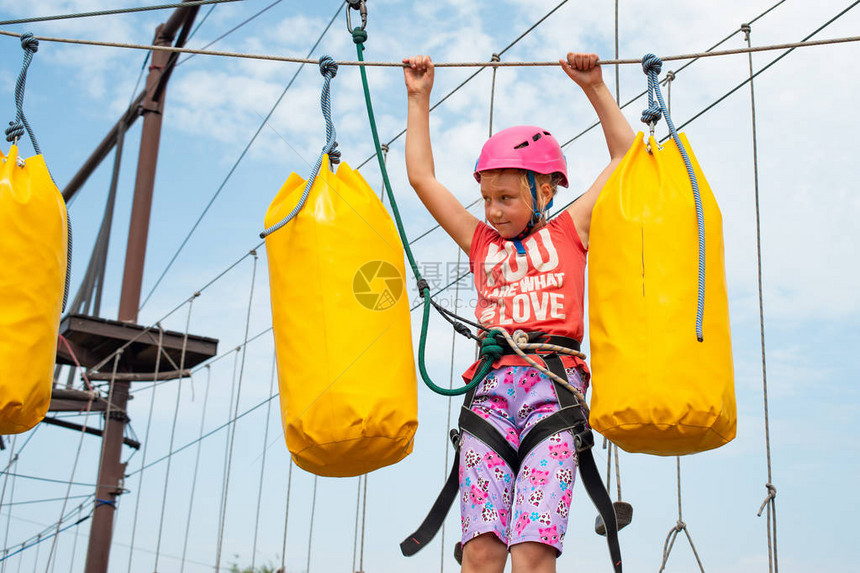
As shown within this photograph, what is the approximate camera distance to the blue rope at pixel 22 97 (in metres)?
2.09

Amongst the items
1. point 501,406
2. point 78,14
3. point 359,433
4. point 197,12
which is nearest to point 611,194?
point 501,406

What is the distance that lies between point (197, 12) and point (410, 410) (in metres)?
6.70

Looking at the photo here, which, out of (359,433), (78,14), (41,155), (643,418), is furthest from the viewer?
(78,14)

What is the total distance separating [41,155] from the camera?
2.02 metres

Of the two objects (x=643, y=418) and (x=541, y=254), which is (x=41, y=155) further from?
(x=643, y=418)

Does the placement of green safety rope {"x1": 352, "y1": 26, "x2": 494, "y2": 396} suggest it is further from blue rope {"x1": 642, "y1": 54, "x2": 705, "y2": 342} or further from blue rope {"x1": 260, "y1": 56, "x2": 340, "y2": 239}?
blue rope {"x1": 642, "y1": 54, "x2": 705, "y2": 342}

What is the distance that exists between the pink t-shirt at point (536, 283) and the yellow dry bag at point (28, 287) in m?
0.87

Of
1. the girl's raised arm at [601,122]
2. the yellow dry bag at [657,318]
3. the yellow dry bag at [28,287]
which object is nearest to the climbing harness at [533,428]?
the yellow dry bag at [657,318]

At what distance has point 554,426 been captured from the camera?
5.46 ft

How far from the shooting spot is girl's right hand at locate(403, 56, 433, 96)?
202 centimetres

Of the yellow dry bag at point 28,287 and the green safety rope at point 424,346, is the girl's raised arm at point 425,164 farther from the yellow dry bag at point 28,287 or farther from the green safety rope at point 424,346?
the yellow dry bag at point 28,287

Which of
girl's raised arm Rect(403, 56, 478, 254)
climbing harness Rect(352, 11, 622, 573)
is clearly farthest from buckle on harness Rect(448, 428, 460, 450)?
girl's raised arm Rect(403, 56, 478, 254)

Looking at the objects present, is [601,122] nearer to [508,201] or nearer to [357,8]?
[508,201]

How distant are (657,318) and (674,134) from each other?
372mm
